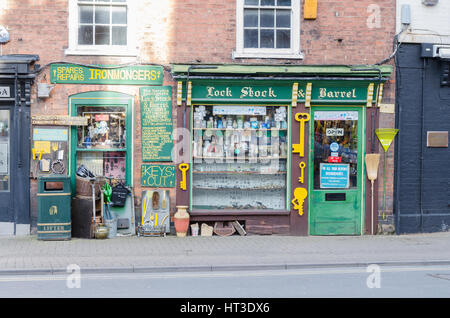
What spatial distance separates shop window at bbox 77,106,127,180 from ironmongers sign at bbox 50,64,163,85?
58 cm

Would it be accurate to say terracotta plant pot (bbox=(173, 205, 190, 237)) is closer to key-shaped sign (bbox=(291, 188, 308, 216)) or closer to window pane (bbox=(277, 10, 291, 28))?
key-shaped sign (bbox=(291, 188, 308, 216))

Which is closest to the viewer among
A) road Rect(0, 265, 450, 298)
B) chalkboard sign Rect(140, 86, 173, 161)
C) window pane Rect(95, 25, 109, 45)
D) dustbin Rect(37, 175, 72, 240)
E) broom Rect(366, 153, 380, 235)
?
road Rect(0, 265, 450, 298)

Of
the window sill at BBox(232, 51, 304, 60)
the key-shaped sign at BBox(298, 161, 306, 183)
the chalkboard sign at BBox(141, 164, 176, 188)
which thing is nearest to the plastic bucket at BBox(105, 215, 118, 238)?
the chalkboard sign at BBox(141, 164, 176, 188)

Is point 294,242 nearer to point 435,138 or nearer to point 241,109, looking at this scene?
point 241,109

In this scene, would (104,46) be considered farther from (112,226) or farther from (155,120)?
(112,226)

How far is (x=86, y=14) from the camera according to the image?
1321 cm

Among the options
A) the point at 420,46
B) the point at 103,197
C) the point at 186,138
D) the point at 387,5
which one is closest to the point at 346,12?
the point at 387,5

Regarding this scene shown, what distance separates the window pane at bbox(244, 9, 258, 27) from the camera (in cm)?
1344

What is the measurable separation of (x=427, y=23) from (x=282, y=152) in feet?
14.0

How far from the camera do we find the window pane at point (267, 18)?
531 inches

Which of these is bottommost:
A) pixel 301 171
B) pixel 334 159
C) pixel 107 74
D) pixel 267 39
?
pixel 301 171

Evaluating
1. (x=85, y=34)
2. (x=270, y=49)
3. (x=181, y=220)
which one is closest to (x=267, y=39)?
(x=270, y=49)

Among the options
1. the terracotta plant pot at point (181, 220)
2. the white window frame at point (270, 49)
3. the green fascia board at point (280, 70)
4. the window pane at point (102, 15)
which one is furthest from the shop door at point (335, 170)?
the window pane at point (102, 15)

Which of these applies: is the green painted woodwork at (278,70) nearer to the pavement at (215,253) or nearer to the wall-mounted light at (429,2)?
the wall-mounted light at (429,2)
